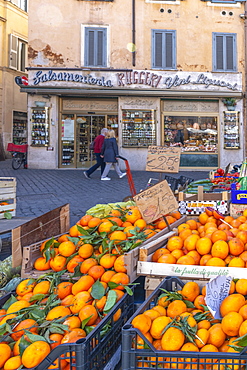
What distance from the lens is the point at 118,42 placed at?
16.6m

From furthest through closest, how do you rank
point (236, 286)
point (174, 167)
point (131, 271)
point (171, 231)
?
point (174, 167)
point (171, 231)
point (131, 271)
point (236, 286)

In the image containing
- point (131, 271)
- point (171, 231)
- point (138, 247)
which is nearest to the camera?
point (131, 271)

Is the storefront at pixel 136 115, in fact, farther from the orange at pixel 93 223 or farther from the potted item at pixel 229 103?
the orange at pixel 93 223

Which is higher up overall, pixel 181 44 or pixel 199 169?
pixel 181 44

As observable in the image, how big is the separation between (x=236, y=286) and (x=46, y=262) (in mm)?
1373

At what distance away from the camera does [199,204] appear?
3.89m

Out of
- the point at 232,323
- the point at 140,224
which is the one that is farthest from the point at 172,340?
the point at 140,224

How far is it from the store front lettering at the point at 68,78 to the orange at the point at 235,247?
1443cm

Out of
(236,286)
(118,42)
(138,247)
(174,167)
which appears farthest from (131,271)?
(118,42)

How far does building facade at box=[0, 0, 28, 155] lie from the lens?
2114cm

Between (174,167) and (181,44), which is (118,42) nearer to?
(181,44)

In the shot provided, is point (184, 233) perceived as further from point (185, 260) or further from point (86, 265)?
point (86, 265)

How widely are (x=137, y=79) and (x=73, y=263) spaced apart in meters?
14.7

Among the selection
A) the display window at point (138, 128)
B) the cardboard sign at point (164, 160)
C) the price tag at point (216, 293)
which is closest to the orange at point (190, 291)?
the price tag at point (216, 293)
